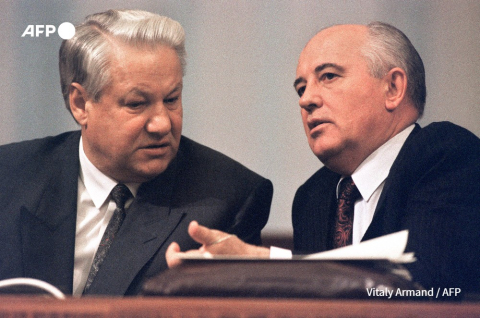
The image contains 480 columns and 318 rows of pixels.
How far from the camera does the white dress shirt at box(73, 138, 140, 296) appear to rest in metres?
1.78

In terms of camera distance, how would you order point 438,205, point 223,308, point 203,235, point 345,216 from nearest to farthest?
point 223,308 < point 203,235 < point 438,205 < point 345,216

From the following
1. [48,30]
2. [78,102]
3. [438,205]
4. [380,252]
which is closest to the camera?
[380,252]

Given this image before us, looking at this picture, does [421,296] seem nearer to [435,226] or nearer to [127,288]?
[435,226]

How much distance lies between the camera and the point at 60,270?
1722 mm

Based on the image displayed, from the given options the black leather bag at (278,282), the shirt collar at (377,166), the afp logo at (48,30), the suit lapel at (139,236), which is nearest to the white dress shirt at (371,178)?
the shirt collar at (377,166)

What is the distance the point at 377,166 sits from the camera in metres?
1.81

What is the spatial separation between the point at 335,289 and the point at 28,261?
114 centimetres

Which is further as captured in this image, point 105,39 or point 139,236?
point 105,39

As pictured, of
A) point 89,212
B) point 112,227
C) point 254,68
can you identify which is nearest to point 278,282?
point 112,227

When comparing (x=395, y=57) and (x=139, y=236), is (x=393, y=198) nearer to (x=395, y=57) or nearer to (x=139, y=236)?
(x=395, y=57)

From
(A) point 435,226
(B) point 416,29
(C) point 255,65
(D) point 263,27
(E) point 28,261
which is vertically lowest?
(E) point 28,261

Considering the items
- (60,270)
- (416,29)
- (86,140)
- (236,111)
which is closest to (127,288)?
(60,270)

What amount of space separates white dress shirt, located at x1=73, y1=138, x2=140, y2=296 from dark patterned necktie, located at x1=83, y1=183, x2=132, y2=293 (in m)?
0.02

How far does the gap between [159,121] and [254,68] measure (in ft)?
1.63
